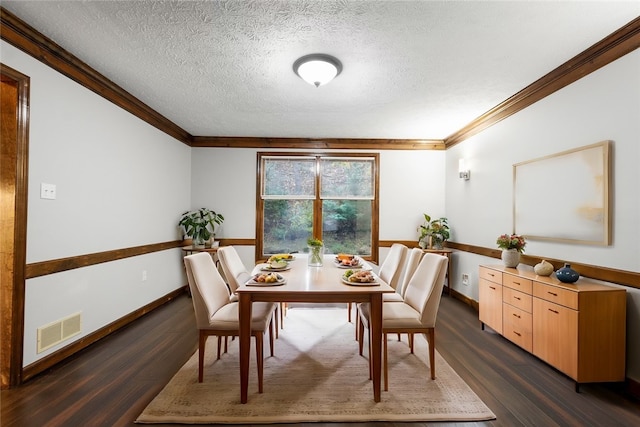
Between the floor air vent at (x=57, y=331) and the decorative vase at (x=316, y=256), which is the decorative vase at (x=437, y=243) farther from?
the floor air vent at (x=57, y=331)

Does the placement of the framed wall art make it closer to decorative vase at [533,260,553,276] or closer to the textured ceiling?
decorative vase at [533,260,553,276]

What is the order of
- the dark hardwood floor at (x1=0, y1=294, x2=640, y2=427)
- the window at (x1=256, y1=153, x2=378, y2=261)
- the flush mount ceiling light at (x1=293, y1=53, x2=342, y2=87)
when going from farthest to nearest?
the window at (x1=256, y1=153, x2=378, y2=261) → the flush mount ceiling light at (x1=293, y1=53, x2=342, y2=87) → the dark hardwood floor at (x1=0, y1=294, x2=640, y2=427)

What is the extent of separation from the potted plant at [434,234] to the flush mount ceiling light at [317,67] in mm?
3014

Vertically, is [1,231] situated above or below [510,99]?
below

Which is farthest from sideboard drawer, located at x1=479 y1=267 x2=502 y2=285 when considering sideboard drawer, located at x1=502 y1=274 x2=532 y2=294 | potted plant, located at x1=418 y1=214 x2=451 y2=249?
potted plant, located at x1=418 y1=214 x2=451 y2=249

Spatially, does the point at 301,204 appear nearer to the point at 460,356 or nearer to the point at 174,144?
the point at 174,144

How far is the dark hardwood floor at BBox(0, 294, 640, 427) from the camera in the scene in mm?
1824

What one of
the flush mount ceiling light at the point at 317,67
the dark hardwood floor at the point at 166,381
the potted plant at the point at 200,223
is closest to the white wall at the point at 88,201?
the dark hardwood floor at the point at 166,381

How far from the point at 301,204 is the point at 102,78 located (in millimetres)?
3093

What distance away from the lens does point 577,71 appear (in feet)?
8.13

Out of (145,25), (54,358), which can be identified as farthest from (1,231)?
(145,25)

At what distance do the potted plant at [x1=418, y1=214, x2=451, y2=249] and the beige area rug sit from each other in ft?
7.41

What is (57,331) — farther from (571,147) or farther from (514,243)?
(571,147)

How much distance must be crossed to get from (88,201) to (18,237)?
0.71m
